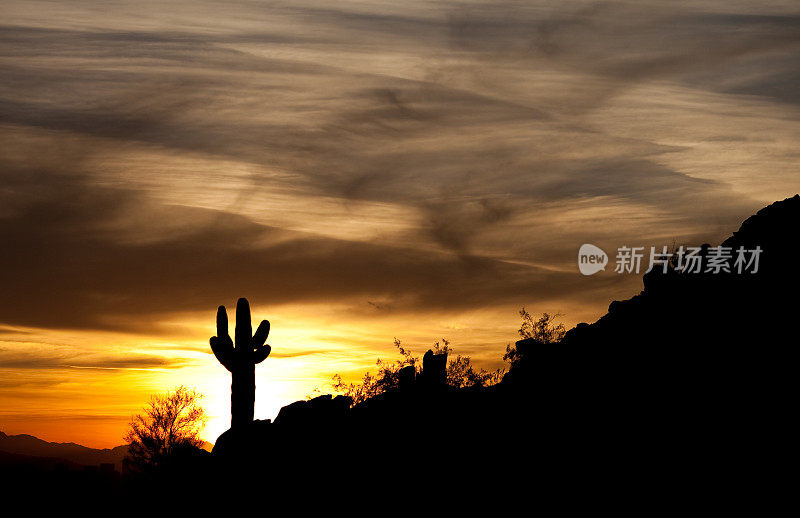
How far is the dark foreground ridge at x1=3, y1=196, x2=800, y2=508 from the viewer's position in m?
34.1

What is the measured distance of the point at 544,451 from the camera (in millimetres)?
37750

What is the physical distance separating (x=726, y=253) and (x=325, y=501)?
22.8m

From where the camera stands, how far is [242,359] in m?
41.9

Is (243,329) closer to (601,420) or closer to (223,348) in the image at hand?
(223,348)

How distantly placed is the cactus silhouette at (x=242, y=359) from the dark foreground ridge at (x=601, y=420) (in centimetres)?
66

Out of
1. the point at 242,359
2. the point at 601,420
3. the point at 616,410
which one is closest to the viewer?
the point at 601,420

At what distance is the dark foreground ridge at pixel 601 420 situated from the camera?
112 ft

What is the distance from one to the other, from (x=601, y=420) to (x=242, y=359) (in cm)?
1700

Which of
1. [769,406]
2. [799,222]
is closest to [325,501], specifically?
[769,406]

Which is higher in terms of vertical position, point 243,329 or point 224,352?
point 243,329

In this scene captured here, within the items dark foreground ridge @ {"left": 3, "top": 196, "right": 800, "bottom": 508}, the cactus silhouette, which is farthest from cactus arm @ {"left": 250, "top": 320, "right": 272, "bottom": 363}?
dark foreground ridge @ {"left": 3, "top": 196, "right": 800, "bottom": 508}

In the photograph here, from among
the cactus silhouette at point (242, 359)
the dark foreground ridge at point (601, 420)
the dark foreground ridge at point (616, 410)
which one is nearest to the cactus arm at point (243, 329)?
the cactus silhouette at point (242, 359)

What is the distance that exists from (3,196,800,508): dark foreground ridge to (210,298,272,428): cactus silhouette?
0.66 meters

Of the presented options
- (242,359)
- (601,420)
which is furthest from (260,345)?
(601,420)
